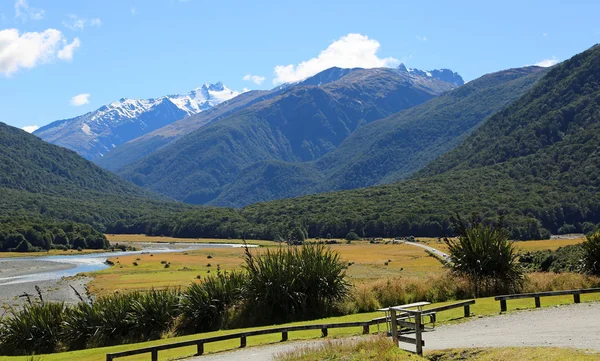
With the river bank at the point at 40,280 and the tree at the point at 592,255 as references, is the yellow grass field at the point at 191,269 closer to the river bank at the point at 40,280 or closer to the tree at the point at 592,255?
the river bank at the point at 40,280

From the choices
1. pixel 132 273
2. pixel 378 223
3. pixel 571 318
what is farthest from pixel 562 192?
pixel 571 318

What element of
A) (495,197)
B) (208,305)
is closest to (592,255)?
(208,305)

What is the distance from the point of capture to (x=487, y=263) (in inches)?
966

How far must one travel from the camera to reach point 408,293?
2430 cm

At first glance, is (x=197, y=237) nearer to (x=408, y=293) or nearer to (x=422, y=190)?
(x=422, y=190)

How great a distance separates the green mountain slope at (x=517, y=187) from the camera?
395ft

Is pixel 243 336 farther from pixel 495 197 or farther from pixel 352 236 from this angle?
pixel 495 197

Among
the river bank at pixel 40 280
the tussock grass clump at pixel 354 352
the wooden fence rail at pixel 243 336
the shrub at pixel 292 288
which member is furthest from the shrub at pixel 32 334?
the tussock grass clump at pixel 354 352

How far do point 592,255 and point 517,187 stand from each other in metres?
122

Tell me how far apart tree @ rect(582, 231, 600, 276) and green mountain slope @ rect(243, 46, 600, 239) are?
8564 cm

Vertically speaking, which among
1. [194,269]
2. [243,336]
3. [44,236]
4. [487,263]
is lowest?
[194,269]

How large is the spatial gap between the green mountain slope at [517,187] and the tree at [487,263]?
87146mm

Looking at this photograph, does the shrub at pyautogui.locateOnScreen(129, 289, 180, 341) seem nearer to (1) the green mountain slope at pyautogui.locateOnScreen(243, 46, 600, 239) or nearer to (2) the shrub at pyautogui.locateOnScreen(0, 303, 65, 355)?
(2) the shrub at pyautogui.locateOnScreen(0, 303, 65, 355)

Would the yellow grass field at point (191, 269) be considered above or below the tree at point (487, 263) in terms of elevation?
below
